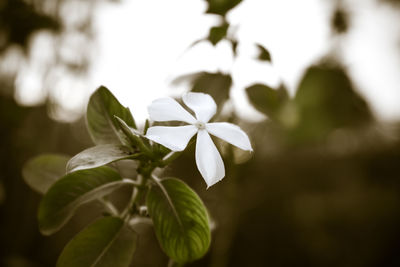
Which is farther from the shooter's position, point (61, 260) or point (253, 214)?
point (253, 214)

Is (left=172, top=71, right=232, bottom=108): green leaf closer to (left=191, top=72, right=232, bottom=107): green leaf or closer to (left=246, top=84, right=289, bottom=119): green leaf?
(left=191, top=72, right=232, bottom=107): green leaf

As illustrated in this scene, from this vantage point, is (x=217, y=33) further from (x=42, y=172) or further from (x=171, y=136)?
(x=42, y=172)

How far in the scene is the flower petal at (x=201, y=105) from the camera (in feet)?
1.50

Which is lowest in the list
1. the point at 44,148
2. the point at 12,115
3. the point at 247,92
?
the point at 44,148

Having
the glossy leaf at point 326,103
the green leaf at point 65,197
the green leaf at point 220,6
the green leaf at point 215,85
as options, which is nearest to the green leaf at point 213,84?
the green leaf at point 215,85

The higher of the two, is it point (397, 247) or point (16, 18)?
point (16, 18)

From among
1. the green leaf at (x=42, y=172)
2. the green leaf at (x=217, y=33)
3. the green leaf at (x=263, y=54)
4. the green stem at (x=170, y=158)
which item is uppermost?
the green leaf at (x=217, y=33)

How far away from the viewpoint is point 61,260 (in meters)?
0.43

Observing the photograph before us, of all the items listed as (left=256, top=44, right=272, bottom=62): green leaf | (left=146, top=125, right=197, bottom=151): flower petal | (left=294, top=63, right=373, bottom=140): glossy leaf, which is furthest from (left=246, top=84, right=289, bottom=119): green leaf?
(left=294, top=63, right=373, bottom=140): glossy leaf

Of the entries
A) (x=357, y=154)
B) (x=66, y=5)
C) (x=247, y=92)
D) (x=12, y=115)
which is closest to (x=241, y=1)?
(x=247, y=92)

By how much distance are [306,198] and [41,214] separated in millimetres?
2000

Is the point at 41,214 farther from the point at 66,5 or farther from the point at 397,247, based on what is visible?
the point at 397,247

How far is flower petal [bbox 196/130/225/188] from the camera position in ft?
1.29

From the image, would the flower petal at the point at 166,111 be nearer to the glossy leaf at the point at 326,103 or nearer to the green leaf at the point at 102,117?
the green leaf at the point at 102,117
